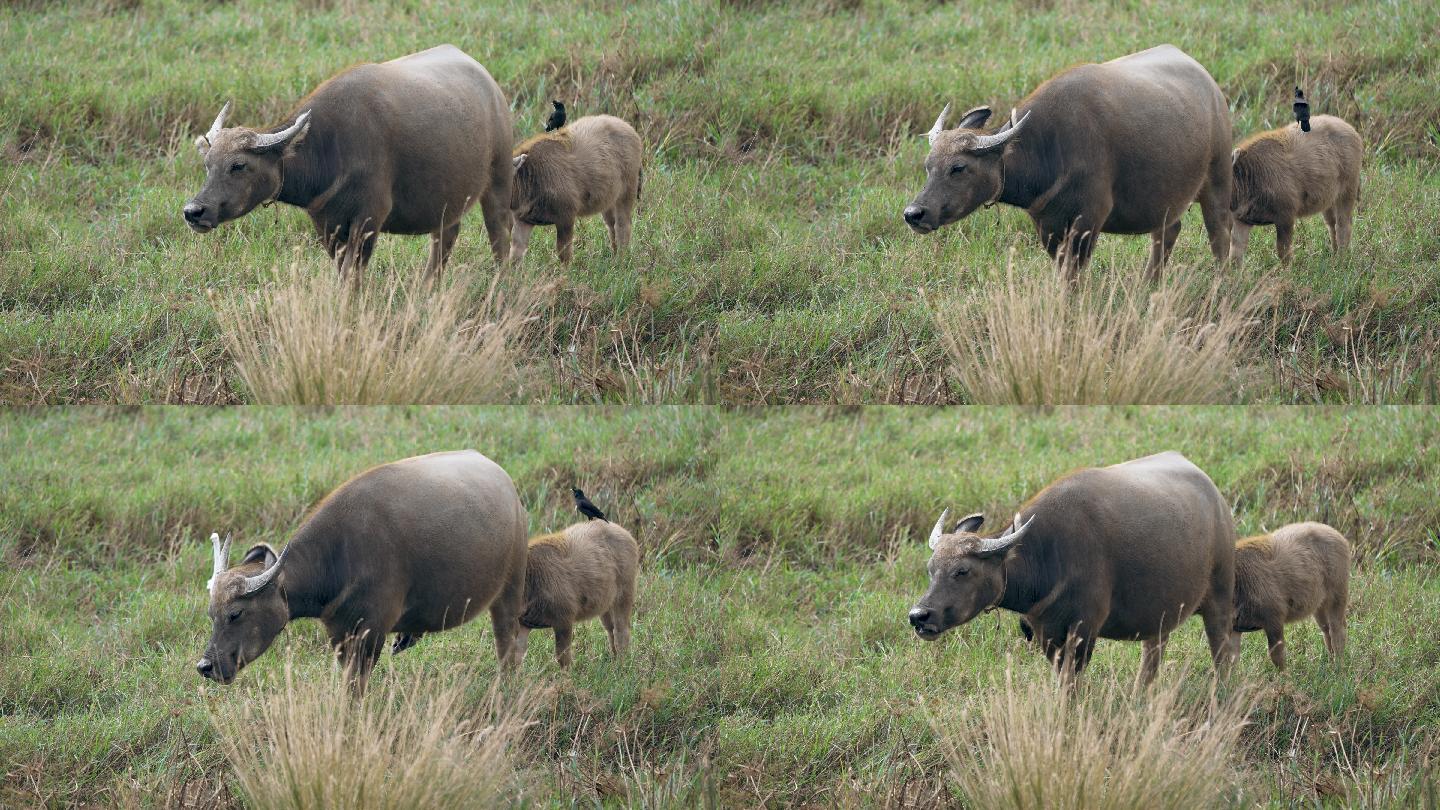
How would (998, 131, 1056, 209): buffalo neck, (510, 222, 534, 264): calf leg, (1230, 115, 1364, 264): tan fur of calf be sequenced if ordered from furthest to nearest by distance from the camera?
1. (510, 222, 534, 264): calf leg
2. (1230, 115, 1364, 264): tan fur of calf
3. (998, 131, 1056, 209): buffalo neck

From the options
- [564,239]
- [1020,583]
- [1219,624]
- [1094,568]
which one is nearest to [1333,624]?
[1219,624]

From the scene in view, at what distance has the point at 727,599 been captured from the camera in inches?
405

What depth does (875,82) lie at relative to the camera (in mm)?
13273

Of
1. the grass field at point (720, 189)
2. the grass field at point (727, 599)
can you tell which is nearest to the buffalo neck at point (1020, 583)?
the grass field at point (727, 599)

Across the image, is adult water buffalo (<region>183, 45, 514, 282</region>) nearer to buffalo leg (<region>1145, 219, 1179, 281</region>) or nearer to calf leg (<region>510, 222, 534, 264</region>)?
calf leg (<region>510, 222, 534, 264</region>)

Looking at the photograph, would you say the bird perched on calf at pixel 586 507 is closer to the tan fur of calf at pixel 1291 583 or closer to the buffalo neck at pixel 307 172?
the buffalo neck at pixel 307 172

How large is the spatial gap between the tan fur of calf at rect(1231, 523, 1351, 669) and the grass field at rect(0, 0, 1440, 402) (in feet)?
2.98

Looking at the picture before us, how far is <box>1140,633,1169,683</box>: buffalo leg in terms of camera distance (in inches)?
336

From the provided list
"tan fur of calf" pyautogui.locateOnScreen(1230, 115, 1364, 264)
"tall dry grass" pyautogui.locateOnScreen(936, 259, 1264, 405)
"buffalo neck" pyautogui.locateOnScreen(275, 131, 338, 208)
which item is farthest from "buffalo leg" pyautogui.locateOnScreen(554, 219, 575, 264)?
"tan fur of calf" pyautogui.locateOnScreen(1230, 115, 1364, 264)

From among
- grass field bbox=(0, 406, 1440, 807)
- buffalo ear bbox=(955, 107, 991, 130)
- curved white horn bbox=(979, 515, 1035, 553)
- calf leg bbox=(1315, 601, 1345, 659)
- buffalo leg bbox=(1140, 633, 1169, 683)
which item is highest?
buffalo ear bbox=(955, 107, 991, 130)

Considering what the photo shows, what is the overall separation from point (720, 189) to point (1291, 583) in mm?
4927

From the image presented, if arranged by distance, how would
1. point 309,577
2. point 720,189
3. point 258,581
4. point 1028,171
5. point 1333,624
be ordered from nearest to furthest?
1. point 258,581
2. point 309,577
3. point 1028,171
4. point 1333,624
5. point 720,189

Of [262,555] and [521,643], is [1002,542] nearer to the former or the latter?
[521,643]

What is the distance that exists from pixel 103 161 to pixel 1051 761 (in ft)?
31.2
